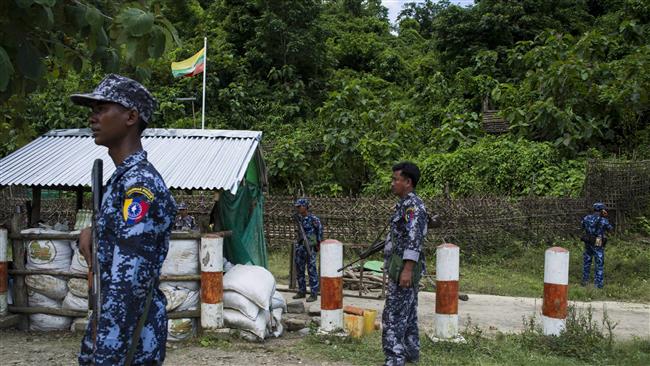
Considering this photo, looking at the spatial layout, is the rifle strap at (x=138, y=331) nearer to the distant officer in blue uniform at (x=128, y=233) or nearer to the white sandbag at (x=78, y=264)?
the distant officer in blue uniform at (x=128, y=233)

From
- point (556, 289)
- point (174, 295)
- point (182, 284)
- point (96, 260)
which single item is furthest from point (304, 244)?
point (96, 260)

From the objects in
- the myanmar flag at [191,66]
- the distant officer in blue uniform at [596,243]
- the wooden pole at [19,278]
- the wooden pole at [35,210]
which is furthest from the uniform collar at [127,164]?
the myanmar flag at [191,66]

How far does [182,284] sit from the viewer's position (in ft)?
21.5

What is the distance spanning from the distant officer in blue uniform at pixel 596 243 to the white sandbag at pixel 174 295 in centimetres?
786

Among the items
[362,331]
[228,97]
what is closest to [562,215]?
[362,331]

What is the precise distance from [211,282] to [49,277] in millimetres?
1832

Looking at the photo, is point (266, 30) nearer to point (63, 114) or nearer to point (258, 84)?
point (258, 84)

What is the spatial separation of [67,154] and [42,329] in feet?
7.17

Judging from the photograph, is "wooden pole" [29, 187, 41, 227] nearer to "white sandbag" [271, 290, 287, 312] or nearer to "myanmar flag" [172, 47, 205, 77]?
"white sandbag" [271, 290, 287, 312]

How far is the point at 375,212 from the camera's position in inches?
552

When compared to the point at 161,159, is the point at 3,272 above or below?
below

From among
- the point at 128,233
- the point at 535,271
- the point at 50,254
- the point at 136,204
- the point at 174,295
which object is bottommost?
the point at 535,271

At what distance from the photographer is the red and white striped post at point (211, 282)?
641 centimetres

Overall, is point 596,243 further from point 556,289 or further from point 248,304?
Answer: point 248,304
